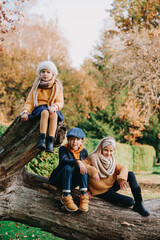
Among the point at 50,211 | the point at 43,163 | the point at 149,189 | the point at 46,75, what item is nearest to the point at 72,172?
the point at 50,211

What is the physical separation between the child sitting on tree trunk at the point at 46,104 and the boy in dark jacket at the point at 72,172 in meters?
0.33

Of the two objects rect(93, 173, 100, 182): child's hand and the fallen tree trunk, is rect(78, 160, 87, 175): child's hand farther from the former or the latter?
the fallen tree trunk

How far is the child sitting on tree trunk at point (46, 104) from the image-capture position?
352cm

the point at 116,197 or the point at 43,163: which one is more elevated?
the point at 43,163

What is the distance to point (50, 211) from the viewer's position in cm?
384

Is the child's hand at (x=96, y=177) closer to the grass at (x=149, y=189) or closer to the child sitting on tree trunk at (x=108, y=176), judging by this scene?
the child sitting on tree trunk at (x=108, y=176)

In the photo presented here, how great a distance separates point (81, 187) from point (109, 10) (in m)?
17.6

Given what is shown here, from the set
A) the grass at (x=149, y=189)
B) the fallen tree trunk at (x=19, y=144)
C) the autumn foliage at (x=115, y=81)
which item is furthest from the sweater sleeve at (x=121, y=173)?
the autumn foliage at (x=115, y=81)

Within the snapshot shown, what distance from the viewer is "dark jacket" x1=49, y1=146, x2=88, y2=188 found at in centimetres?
362

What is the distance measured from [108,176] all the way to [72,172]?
0.63 meters

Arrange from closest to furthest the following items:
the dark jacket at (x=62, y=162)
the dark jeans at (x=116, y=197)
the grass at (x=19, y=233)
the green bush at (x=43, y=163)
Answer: the dark jacket at (x=62, y=162) → the dark jeans at (x=116, y=197) → the grass at (x=19, y=233) → the green bush at (x=43, y=163)

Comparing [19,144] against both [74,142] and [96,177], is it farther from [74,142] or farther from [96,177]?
[96,177]

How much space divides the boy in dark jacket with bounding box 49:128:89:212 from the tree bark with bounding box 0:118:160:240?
214mm

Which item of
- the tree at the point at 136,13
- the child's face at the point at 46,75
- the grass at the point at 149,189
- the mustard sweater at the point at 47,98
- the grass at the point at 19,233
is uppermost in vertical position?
the tree at the point at 136,13
